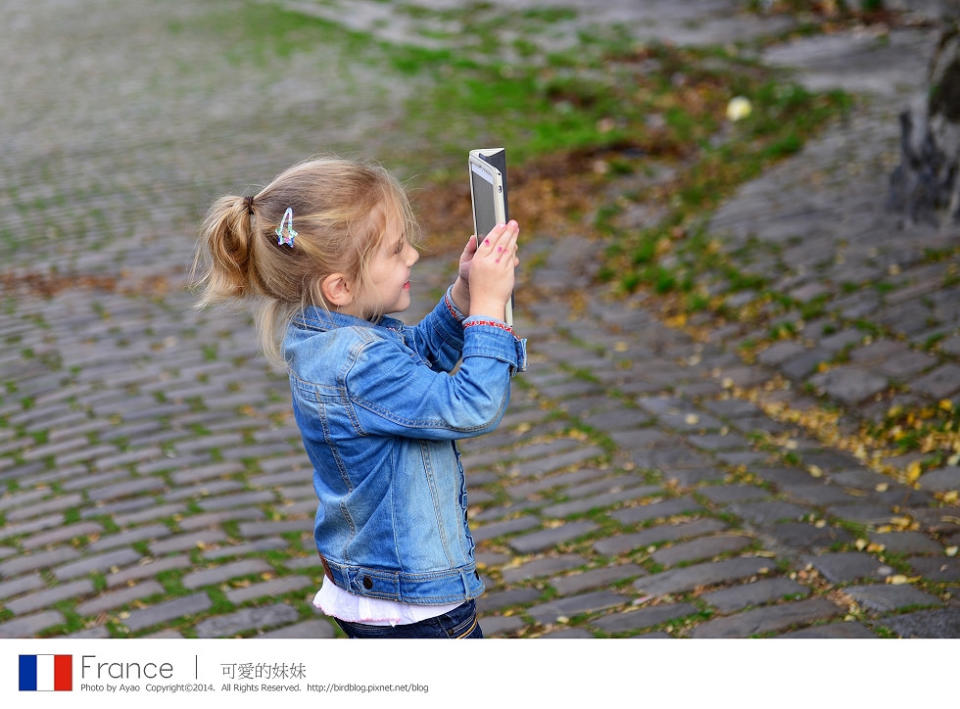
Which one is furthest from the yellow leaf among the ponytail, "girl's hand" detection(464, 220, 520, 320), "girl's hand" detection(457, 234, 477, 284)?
the ponytail

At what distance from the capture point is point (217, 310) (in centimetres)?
688

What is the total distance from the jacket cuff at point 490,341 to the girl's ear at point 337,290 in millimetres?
272

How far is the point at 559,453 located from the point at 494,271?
275 centimetres

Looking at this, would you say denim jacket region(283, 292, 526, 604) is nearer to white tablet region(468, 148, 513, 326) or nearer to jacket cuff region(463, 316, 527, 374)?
jacket cuff region(463, 316, 527, 374)

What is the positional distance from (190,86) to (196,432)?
9395 mm

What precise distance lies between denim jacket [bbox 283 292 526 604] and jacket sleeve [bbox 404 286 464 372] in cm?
13

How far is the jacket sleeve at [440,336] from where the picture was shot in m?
2.53

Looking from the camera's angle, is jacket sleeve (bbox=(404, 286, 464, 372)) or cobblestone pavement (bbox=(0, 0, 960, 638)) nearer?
jacket sleeve (bbox=(404, 286, 464, 372))

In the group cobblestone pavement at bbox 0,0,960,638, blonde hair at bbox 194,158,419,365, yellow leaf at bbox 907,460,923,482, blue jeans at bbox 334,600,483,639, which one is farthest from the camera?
yellow leaf at bbox 907,460,923,482

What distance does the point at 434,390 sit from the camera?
7.14ft

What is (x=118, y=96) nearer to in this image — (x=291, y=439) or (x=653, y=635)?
(x=291, y=439)

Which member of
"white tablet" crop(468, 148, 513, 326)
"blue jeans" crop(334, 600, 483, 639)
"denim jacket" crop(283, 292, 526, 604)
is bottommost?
"blue jeans" crop(334, 600, 483, 639)
